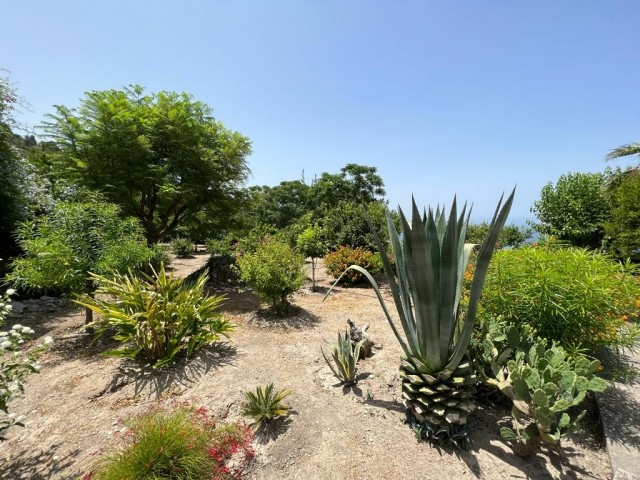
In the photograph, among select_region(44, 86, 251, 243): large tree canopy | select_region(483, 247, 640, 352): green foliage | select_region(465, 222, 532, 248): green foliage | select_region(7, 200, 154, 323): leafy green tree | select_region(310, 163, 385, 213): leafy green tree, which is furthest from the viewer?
select_region(310, 163, 385, 213): leafy green tree

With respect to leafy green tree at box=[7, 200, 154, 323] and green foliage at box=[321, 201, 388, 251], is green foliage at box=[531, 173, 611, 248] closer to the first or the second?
green foliage at box=[321, 201, 388, 251]

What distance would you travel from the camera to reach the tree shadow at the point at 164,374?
129 inches

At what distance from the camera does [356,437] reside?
97.8 inches

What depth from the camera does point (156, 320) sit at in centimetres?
362

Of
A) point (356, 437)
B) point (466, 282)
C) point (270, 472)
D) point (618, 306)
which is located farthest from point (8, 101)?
point (618, 306)

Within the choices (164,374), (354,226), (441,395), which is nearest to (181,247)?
(354,226)

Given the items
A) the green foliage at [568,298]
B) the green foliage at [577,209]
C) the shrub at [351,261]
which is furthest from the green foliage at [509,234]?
the green foliage at [568,298]

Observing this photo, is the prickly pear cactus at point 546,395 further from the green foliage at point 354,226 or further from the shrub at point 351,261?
the green foliage at point 354,226

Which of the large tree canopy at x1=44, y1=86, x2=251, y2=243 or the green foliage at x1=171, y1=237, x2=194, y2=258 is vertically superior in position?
the large tree canopy at x1=44, y1=86, x2=251, y2=243

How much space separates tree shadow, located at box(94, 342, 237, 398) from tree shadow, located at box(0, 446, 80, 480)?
76 centimetres

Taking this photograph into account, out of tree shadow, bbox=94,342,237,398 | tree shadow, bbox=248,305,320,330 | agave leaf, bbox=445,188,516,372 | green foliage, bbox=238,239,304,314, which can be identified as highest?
agave leaf, bbox=445,188,516,372

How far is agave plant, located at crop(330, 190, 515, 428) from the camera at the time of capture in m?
2.09

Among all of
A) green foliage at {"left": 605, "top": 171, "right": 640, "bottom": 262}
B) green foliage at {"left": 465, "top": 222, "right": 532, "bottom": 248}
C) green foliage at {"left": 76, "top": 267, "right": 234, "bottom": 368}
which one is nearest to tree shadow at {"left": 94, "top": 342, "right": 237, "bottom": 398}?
green foliage at {"left": 76, "top": 267, "right": 234, "bottom": 368}

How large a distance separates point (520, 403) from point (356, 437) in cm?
148
